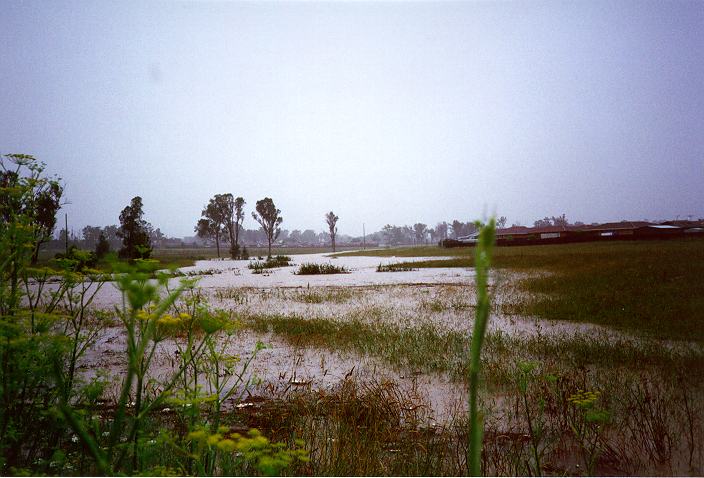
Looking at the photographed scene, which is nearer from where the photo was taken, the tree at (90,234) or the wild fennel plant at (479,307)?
the wild fennel plant at (479,307)

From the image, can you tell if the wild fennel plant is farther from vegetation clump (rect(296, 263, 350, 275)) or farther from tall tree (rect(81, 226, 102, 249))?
vegetation clump (rect(296, 263, 350, 275))

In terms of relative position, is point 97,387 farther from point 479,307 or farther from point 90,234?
point 90,234

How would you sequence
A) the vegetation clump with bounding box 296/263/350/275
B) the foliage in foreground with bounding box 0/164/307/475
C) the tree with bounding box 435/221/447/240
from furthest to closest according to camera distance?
the tree with bounding box 435/221/447/240 < the vegetation clump with bounding box 296/263/350/275 < the foliage in foreground with bounding box 0/164/307/475

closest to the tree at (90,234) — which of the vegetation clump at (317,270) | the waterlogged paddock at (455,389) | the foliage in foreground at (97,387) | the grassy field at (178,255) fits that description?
the grassy field at (178,255)

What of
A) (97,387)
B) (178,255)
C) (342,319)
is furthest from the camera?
(178,255)

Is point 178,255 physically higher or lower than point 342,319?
higher

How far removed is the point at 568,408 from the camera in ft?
12.7

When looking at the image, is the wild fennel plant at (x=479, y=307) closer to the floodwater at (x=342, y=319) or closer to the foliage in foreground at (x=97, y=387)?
the floodwater at (x=342, y=319)

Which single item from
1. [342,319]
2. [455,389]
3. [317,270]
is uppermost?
[317,270]

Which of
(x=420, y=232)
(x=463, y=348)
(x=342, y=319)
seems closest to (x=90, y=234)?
(x=342, y=319)

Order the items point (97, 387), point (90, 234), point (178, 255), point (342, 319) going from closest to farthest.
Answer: point (97, 387) → point (342, 319) → point (90, 234) → point (178, 255)

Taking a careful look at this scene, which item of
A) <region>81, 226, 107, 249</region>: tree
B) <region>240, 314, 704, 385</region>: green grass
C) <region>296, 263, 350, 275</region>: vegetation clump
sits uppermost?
<region>81, 226, 107, 249</region>: tree

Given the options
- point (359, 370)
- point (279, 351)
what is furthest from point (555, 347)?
point (279, 351)

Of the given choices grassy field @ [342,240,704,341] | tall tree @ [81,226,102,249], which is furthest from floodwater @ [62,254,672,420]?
tall tree @ [81,226,102,249]
